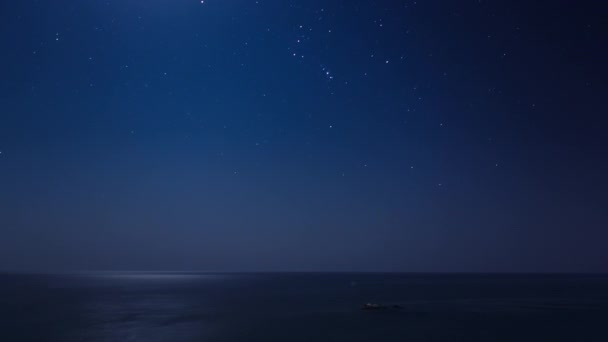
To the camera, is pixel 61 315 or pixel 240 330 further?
pixel 61 315

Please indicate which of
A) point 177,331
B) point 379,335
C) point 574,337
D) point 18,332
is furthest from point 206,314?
point 574,337

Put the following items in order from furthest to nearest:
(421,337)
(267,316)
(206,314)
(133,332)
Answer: (206,314) → (267,316) → (133,332) → (421,337)

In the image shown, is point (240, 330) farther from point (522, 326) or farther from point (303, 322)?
point (522, 326)

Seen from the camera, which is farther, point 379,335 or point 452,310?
point 452,310

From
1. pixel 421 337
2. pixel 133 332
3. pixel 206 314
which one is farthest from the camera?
pixel 206 314

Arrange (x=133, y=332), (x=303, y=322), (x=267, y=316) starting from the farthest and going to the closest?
(x=267, y=316)
(x=303, y=322)
(x=133, y=332)

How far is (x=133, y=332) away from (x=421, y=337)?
16.8 metres

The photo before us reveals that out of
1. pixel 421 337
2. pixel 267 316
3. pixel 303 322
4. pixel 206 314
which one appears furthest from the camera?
pixel 206 314

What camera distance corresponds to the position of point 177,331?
3039 cm

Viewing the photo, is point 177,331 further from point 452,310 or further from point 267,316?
point 452,310

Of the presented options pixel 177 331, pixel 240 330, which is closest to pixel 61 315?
pixel 177 331

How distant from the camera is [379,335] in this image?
27094 mm

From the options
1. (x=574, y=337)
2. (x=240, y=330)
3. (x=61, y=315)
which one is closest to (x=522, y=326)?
(x=574, y=337)

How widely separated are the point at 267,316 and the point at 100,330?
41.1ft
